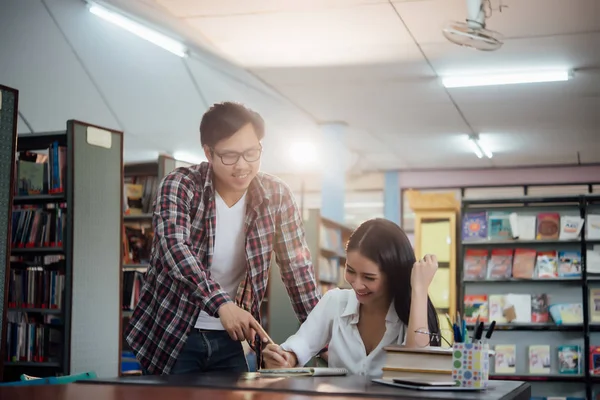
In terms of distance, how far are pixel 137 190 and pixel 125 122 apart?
304cm

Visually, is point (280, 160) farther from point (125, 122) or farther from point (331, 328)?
point (331, 328)

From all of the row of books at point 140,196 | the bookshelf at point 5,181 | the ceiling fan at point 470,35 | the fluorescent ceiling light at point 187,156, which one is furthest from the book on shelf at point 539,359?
the fluorescent ceiling light at point 187,156

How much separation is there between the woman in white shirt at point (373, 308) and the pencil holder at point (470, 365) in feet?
1.57

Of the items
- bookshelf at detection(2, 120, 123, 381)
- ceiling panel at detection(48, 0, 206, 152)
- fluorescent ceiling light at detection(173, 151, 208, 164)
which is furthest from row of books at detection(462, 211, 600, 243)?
fluorescent ceiling light at detection(173, 151, 208, 164)

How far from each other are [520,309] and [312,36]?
2835mm

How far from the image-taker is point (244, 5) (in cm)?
623

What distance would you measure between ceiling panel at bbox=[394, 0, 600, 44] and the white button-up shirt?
406 centimetres

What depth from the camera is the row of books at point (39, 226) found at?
4.98 metres

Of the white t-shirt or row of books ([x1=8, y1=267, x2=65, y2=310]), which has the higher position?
the white t-shirt

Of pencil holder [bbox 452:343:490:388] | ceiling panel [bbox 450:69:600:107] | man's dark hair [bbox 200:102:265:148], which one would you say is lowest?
pencil holder [bbox 452:343:490:388]

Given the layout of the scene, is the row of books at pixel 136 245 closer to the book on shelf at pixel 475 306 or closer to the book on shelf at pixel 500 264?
the book on shelf at pixel 475 306

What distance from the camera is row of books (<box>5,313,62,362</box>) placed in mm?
4980

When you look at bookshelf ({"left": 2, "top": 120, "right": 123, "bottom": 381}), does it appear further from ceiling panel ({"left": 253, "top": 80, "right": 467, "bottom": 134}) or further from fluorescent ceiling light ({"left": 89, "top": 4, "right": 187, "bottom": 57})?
ceiling panel ({"left": 253, "top": 80, "right": 467, "bottom": 134})

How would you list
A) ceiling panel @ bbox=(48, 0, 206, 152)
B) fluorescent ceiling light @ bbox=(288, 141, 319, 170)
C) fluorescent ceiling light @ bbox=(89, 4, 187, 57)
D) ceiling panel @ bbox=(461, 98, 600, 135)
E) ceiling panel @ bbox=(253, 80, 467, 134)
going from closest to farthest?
fluorescent ceiling light @ bbox=(89, 4, 187, 57) → ceiling panel @ bbox=(48, 0, 206, 152) → ceiling panel @ bbox=(253, 80, 467, 134) → ceiling panel @ bbox=(461, 98, 600, 135) → fluorescent ceiling light @ bbox=(288, 141, 319, 170)
